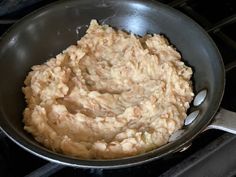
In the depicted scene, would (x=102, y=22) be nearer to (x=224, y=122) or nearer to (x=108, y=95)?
(x=108, y=95)

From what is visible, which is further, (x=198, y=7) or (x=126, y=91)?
(x=198, y=7)

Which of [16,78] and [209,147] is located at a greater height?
[16,78]

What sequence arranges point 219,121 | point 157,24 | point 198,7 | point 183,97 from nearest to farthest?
point 219,121, point 183,97, point 157,24, point 198,7

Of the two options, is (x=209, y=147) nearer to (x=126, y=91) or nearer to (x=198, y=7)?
(x=126, y=91)

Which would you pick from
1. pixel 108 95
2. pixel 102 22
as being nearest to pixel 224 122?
pixel 108 95

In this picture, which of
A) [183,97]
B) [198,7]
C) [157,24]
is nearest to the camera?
[183,97]

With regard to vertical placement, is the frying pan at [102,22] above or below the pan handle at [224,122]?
above

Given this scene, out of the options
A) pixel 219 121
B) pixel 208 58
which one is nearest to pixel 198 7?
pixel 208 58
